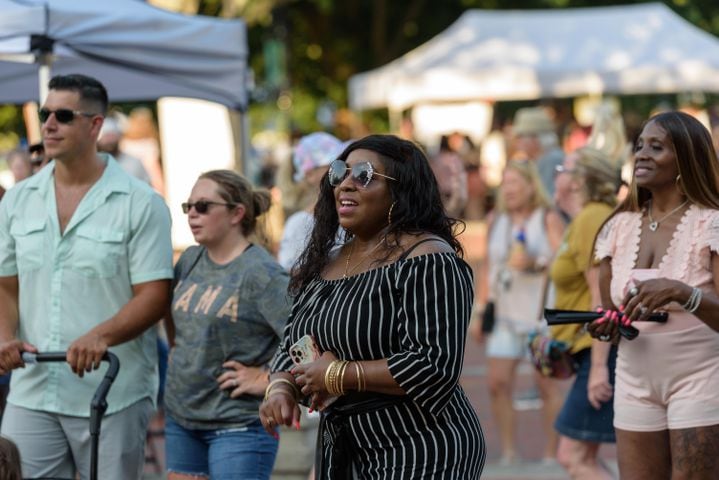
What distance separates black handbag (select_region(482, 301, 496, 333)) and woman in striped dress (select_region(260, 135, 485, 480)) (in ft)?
16.2

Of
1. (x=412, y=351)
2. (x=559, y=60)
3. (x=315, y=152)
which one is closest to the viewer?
(x=412, y=351)

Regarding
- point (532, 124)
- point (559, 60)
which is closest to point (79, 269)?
point (532, 124)

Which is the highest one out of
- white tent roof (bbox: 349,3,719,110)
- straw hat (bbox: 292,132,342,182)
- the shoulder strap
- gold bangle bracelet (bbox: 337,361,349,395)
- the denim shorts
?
white tent roof (bbox: 349,3,719,110)

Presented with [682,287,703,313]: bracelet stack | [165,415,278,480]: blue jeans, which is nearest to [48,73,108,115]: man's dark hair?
[165,415,278,480]: blue jeans

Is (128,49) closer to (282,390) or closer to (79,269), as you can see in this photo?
(79,269)

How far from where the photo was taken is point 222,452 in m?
5.52

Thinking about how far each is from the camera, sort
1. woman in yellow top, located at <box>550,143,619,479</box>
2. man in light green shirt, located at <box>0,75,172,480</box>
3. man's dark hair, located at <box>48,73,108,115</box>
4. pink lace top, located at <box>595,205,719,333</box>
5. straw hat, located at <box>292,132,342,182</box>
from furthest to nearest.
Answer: straw hat, located at <box>292,132,342,182</box> < woman in yellow top, located at <box>550,143,619,479</box> < man's dark hair, located at <box>48,73,108,115</box> < man in light green shirt, located at <box>0,75,172,480</box> < pink lace top, located at <box>595,205,719,333</box>

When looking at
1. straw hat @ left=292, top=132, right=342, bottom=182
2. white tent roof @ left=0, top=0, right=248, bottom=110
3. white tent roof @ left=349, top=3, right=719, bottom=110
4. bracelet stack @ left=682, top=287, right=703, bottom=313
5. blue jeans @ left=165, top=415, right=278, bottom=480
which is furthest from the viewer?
white tent roof @ left=349, top=3, right=719, bottom=110

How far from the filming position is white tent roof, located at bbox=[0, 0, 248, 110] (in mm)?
7316

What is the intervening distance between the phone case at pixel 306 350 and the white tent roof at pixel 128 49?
11.4 ft

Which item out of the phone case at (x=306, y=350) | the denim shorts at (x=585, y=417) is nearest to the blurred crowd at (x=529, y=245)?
the denim shorts at (x=585, y=417)

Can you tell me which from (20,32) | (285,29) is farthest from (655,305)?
(285,29)

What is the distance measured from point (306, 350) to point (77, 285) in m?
1.66

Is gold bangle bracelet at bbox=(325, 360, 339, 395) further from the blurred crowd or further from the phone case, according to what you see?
the blurred crowd
